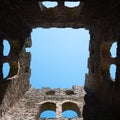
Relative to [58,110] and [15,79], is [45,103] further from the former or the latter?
[15,79]

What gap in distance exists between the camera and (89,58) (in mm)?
14273

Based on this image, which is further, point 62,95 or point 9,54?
point 62,95

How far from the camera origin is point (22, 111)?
10945mm

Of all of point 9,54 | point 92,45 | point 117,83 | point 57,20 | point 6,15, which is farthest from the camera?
point 92,45

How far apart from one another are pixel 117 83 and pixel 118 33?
6.58 ft

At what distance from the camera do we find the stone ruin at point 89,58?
400 inches

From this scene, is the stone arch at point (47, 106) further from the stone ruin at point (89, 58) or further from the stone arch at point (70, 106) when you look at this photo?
the stone arch at point (70, 106)

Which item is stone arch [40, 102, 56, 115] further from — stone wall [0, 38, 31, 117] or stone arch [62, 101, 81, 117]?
stone wall [0, 38, 31, 117]

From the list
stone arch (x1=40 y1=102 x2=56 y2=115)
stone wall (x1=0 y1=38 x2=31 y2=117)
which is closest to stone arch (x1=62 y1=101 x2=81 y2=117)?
stone arch (x1=40 y1=102 x2=56 y2=115)

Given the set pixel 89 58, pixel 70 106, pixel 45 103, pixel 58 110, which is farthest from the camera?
pixel 89 58

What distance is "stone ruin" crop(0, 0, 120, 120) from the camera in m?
10.1

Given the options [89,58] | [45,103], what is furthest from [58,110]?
[89,58]

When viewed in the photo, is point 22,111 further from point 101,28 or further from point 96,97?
point 101,28

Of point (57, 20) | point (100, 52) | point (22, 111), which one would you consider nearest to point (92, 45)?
point (100, 52)
